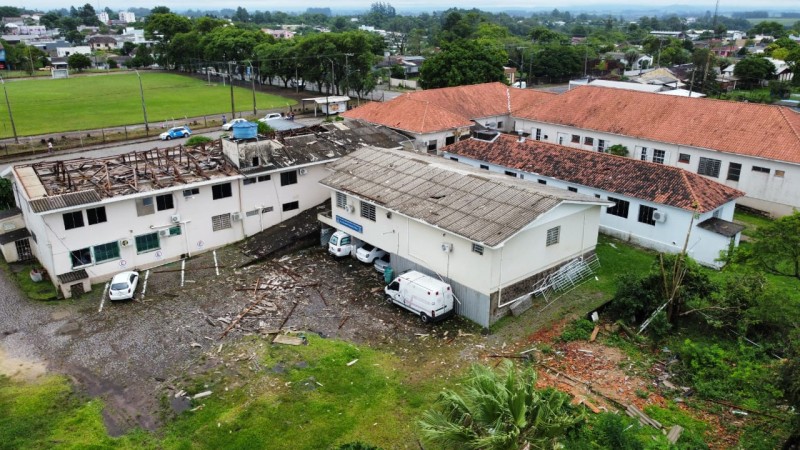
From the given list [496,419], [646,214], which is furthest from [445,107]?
[496,419]

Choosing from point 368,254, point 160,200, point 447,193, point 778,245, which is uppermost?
point 447,193

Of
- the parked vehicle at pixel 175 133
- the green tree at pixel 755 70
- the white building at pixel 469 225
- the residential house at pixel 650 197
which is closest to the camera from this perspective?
the white building at pixel 469 225

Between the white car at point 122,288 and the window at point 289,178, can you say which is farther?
the window at point 289,178

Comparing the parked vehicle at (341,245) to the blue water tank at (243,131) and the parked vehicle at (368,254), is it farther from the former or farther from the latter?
the blue water tank at (243,131)

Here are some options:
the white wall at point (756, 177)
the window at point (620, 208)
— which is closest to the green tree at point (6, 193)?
the window at point (620, 208)

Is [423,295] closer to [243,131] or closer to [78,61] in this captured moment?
[243,131]

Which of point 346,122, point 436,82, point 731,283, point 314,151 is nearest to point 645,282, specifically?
point 731,283
